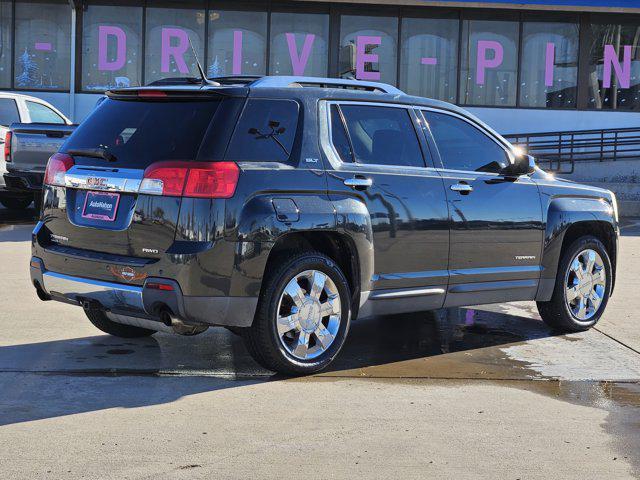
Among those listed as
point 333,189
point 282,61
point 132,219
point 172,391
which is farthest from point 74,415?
point 282,61

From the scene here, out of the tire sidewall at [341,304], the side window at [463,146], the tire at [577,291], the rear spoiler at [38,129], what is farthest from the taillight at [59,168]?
the rear spoiler at [38,129]

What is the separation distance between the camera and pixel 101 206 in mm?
6172

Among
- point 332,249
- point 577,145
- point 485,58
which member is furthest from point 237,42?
point 332,249

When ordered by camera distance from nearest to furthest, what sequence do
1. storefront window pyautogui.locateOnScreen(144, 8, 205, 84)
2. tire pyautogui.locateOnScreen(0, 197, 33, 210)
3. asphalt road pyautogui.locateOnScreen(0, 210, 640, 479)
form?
asphalt road pyautogui.locateOnScreen(0, 210, 640, 479), tire pyautogui.locateOnScreen(0, 197, 33, 210), storefront window pyautogui.locateOnScreen(144, 8, 205, 84)

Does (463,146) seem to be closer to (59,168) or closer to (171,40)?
(59,168)

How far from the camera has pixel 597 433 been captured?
5207mm

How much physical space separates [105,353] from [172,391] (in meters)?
1.15

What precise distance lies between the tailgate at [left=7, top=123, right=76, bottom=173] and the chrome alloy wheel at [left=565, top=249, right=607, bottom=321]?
32.7 feet

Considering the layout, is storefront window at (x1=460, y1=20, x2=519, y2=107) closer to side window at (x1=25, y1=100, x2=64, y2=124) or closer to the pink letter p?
the pink letter p

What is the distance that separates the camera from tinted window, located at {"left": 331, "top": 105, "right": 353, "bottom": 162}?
21.4 feet

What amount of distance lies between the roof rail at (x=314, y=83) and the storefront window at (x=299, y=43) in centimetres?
2121

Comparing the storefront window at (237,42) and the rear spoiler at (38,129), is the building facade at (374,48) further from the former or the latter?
the rear spoiler at (38,129)

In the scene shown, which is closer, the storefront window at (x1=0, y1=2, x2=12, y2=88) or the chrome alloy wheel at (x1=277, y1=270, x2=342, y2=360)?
the chrome alloy wheel at (x1=277, y1=270, x2=342, y2=360)

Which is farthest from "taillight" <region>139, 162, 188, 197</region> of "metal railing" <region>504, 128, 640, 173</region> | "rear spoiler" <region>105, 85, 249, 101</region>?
"metal railing" <region>504, 128, 640, 173</region>
